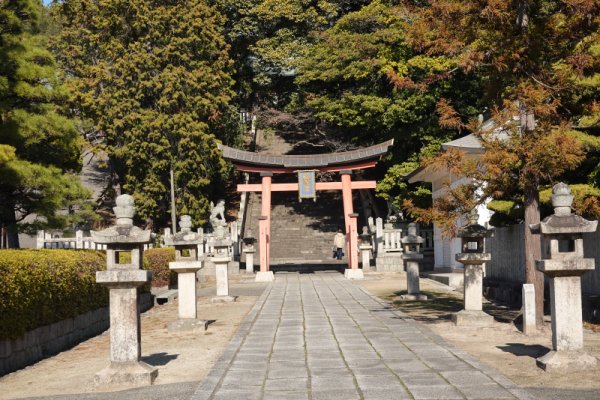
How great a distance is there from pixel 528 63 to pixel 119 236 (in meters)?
7.02

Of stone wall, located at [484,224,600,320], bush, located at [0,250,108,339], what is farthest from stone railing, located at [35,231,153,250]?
stone wall, located at [484,224,600,320]

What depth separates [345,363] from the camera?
8227mm

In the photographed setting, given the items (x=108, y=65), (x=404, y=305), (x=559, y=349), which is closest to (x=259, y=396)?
(x=559, y=349)

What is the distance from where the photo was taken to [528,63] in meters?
11.0

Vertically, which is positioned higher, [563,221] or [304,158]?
[304,158]

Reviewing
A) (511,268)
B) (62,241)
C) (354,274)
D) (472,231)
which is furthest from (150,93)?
(472,231)

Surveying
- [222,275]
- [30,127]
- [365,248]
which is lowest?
[222,275]

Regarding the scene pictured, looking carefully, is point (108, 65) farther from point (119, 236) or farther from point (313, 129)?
point (119, 236)

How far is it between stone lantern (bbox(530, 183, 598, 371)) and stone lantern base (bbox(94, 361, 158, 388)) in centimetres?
449

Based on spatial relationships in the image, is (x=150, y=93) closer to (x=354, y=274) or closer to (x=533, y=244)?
(x=354, y=274)

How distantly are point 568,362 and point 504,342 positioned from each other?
2.40 metres

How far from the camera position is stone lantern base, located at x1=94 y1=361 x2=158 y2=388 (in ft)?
24.8

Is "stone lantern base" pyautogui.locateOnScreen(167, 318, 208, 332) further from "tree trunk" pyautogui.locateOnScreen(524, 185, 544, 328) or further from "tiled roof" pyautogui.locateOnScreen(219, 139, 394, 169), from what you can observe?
"tiled roof" pyautogui.locateOnScreen(219, 139, 394, 169)

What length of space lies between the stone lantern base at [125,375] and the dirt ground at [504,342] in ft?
13.2
